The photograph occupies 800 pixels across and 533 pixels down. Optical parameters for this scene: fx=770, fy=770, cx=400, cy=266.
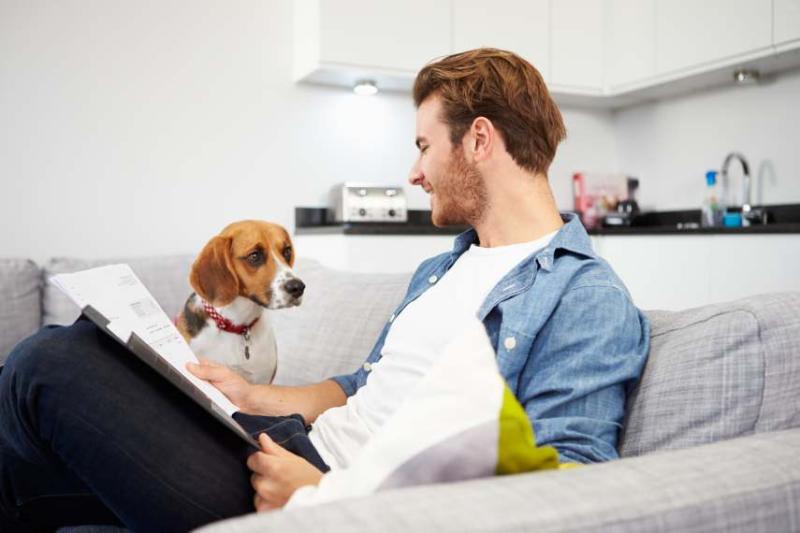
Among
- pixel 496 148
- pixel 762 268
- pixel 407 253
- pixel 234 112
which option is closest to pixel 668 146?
pixel 762 268

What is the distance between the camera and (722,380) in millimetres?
1007

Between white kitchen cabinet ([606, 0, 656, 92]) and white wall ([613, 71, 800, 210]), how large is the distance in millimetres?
376

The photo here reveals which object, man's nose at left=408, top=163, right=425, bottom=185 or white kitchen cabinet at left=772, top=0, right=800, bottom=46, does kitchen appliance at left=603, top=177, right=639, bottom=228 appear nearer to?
white kitchen cabinet at left=772, top=0, right=800, bottom=46

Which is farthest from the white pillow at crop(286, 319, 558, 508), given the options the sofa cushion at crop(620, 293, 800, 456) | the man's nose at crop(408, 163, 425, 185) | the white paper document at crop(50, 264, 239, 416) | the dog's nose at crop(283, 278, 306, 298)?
the dog's nose at crop(283, 278, 306, 298)

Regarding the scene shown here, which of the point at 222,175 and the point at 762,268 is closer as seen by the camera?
the point at 762,268

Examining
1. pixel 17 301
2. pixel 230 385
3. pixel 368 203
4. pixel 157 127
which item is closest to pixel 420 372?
pixel 230 385

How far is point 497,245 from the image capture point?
1.44m

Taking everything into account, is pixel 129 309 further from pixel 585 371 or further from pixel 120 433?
pixel 585 371

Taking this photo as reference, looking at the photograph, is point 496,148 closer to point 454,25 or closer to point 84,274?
point 84,274

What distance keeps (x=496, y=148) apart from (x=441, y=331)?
15.2 inches

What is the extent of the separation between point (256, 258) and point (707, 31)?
273cm

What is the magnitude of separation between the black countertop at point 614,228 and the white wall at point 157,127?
9 cm

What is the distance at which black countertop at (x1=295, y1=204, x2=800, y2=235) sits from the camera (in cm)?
327

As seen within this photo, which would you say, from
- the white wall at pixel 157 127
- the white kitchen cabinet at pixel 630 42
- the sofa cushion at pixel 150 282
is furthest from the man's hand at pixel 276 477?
the white kitchen cabinet at pixel 630 42
